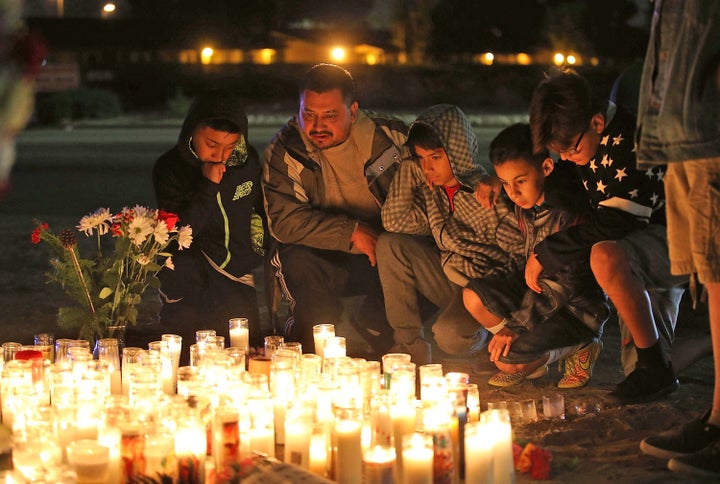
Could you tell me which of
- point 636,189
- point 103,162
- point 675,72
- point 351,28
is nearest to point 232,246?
point 636,189

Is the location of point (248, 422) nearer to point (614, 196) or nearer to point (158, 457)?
point (158, 457)

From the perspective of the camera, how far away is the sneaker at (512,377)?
5.76m

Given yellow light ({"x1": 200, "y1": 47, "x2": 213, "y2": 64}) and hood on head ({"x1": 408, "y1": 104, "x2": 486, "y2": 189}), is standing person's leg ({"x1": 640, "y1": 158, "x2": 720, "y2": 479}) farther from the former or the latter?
yellow light ({"x1": 200, "y1": 47, "x2": 213, "y2": 64})

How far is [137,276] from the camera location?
5.95 metres

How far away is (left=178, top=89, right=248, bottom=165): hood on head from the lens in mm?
6473

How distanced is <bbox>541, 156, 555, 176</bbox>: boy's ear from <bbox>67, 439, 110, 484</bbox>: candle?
9.13 feet

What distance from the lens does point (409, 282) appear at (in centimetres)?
606

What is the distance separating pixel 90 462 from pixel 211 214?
2965mm

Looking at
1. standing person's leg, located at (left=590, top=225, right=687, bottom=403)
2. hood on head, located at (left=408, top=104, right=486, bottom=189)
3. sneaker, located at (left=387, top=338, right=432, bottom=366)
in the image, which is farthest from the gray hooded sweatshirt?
standing person's leg, located at (left=590, top=225, right=687, bottom=403)

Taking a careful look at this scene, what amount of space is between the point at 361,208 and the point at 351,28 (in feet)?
253

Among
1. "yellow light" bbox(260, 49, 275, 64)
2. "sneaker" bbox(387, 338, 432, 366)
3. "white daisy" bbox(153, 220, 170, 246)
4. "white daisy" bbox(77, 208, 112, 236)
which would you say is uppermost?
"yellow light" bbox(260, 49, 275, 64)

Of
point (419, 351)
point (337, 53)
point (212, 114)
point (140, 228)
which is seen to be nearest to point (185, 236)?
point (140, 228)

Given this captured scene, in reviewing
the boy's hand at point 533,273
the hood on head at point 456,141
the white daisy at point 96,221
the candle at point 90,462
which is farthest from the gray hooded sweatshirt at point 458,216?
the candle at point 90,462

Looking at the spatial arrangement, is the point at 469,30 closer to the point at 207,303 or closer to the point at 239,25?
the point at 239,25
